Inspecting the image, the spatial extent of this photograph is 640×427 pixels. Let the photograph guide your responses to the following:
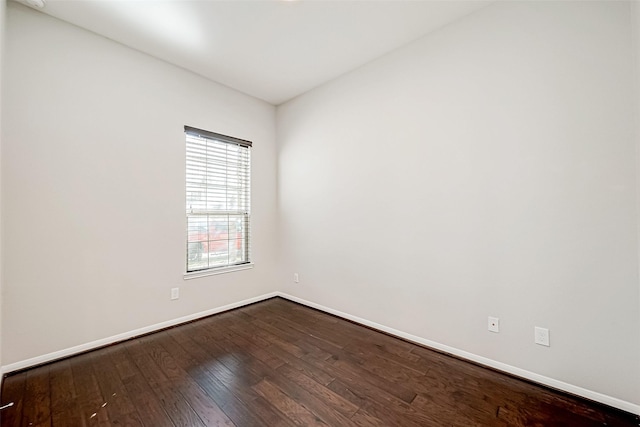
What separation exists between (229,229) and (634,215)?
358cm

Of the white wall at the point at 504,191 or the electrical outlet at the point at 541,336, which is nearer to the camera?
the white wall at the point at 504,191

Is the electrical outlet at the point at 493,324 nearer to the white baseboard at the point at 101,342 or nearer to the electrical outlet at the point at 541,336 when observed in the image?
the electrical outlet at the point at 541,336

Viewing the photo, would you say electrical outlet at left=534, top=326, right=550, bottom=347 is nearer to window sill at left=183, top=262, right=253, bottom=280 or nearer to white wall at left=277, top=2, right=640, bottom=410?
white wall at left=277, top=2, right=640, bottom=410

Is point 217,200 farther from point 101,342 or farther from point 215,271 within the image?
point 101,342

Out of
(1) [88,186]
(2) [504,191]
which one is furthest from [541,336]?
(1) [88,186]

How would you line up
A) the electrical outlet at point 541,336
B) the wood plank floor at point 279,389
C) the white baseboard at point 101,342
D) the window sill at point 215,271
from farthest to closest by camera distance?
the window sill at point 215,271 < the white baseboard at point 101,342 < the electrical outlet at point 541,336 < the wood plank floor at point 279,389

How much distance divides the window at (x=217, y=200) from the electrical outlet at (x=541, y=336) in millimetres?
3064

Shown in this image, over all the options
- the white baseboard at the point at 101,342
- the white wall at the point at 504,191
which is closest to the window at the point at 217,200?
the white baseboard at the point at 101,342

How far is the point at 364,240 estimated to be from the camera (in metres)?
2.83

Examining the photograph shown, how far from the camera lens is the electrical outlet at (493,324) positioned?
1978 mm

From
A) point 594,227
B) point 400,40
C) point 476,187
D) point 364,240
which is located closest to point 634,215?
point 594,227

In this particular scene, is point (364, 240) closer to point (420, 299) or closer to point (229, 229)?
point (420, 299)

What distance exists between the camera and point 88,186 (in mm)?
2279

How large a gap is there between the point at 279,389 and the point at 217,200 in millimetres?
2238
